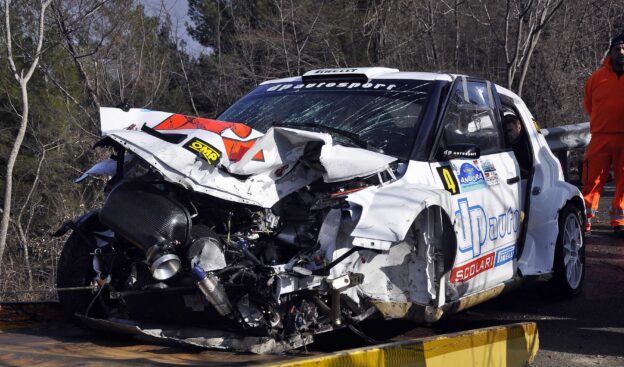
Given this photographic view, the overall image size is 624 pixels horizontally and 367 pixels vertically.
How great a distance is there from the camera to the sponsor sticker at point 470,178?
4867 millimetres

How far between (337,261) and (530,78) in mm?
16761

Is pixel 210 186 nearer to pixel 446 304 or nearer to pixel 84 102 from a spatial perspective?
pixel 446 304

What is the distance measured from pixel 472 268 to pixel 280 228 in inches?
56.8

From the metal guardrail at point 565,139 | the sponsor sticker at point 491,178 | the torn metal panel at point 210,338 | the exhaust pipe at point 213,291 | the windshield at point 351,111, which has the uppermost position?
the windshield at point 351,111

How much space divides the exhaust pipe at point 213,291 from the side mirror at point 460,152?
176 cm

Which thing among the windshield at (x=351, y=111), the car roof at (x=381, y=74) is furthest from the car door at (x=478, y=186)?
the windshield at (x=351, y=111)

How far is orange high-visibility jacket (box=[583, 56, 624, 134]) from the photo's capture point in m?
8.02

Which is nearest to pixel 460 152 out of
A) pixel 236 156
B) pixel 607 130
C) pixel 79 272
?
pixel 236 156

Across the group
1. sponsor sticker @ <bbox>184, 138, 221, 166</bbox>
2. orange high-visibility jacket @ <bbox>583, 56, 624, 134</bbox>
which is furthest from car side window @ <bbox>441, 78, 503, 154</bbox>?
orange high-visibility jacket @ <bbox>583, 56, 624, 134</bbox>

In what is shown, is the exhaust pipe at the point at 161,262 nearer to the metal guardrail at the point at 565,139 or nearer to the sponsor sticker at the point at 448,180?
the sponsor sticker at the point at 448,180

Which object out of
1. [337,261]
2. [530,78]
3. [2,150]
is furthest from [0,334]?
[2,150]

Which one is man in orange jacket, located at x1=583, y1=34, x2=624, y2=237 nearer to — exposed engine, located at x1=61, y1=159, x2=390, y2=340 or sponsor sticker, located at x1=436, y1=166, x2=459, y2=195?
sponsor sticker, located at x1=436, y1=166, x2=459, y2=195

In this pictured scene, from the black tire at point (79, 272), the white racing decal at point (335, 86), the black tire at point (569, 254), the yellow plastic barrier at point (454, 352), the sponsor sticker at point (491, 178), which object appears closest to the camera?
the yellow plastic barrier at point (454, 352)

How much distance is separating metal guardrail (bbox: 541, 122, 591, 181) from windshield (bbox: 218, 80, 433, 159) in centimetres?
477
